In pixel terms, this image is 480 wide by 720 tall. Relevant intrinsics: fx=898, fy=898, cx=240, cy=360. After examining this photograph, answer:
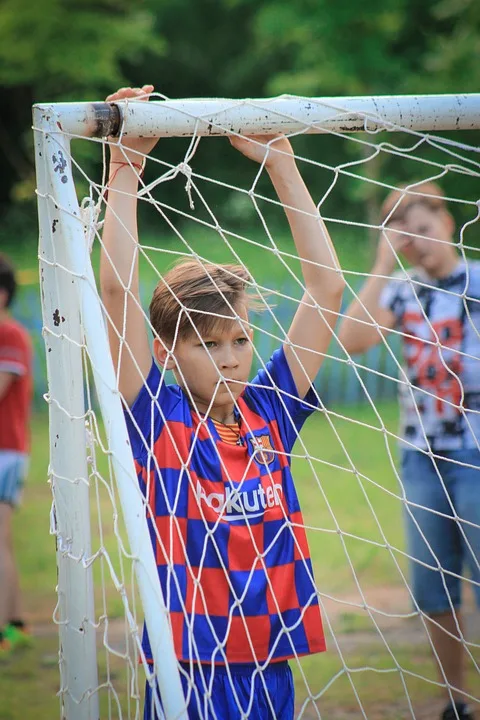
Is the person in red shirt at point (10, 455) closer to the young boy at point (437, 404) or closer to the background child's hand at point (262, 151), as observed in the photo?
the young boy at point (437, 404)

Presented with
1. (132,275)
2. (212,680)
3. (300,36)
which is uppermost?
(300,36)

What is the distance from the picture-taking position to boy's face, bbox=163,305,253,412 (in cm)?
193

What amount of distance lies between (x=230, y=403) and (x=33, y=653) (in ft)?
7.34

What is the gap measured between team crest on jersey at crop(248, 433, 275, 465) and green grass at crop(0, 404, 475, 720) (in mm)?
113

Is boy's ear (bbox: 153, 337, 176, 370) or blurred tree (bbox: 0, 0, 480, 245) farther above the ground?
blurred tree (bbox: 0, 0, 480, 245)

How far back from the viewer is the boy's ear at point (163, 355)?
1.99m

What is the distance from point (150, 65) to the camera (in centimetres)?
1881

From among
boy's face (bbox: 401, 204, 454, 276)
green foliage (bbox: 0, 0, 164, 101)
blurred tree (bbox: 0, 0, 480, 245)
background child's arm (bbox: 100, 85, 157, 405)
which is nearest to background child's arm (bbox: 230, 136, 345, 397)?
background child's arm (bbox: 100, 85, 157, 405)

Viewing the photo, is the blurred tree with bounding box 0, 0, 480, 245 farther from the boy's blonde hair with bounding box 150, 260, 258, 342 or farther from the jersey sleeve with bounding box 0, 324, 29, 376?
the boy's blonde hair with bounding box 150, 260, 258, 342

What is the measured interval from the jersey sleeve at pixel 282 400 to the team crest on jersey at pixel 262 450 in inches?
2.6

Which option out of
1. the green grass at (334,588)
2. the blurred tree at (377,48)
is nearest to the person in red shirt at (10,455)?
the green grass at (334,588)

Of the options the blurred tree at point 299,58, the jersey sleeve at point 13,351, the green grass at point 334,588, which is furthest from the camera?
the blurred tree at point 299,58

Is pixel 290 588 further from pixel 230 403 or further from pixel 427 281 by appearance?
pixel 427 281

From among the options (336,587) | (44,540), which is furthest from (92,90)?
(336,587)
